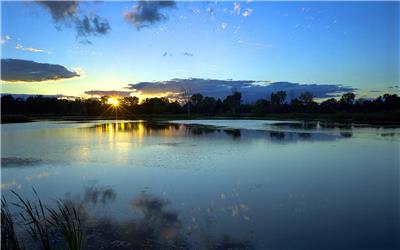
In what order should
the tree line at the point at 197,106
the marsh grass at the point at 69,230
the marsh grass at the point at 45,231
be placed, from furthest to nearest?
the tree line at the point at 197,106 < the marsh grass at the point at 45,231 < the marsh grass at the point at 69,230

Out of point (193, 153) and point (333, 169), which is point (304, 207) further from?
point (193, 153)

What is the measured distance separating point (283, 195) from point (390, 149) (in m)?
9.99

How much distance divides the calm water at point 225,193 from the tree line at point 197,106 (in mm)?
71377

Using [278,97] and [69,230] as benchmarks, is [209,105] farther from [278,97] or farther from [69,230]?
[69,230]

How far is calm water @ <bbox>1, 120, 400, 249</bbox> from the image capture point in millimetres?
5484

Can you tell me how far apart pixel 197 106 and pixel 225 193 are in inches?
Result: 3652

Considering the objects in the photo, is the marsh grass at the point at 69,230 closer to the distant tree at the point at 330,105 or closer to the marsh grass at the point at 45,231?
the marsh grass at the point at 45,231

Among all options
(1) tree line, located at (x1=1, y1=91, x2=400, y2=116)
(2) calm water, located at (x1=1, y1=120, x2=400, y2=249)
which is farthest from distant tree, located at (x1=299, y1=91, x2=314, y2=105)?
(2) calm water, located at (x1=1, y1=120, x2=400, y2=249)

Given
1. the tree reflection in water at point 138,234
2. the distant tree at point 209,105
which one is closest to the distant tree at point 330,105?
the distant tree at point 209,105

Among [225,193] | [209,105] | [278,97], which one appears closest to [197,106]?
[209,105]

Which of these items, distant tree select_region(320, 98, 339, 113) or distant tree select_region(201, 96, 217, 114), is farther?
distant tree select_region(201, 96, 217, 114)

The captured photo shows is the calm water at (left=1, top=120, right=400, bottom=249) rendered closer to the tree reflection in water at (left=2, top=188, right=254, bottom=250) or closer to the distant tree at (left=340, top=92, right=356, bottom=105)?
the tree reflection in water at (left=2, top=188, right=254, bottom=250)

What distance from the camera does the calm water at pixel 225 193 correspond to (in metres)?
5.48

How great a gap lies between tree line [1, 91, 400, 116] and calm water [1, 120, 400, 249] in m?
71.4
